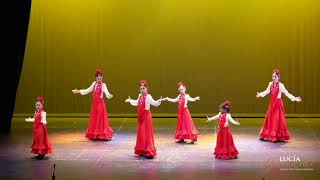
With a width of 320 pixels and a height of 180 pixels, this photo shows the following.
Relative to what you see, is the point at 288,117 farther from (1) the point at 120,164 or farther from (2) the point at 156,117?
(1) the point at 120,164

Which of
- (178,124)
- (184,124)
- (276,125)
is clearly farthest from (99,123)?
(276,125)

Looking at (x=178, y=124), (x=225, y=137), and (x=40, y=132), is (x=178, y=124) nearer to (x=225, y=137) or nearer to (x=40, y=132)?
(x=225, y=137)

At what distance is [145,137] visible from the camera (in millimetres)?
11297

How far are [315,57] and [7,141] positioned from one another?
7.12 meters

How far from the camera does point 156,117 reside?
53.5 ft

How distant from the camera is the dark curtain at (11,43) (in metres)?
13.0

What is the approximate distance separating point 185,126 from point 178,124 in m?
0.13

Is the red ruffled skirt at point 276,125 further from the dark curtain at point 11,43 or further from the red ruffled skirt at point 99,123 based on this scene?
the dark curtain at point 11,43

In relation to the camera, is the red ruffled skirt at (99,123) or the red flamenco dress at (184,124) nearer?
the red flamenco dress at (184,124)

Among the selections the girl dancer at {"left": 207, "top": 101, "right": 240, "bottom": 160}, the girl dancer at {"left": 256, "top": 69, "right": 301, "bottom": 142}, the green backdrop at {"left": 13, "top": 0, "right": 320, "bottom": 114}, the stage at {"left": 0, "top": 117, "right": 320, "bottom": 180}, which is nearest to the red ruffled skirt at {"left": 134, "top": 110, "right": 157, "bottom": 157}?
the stage at {"left": 0, "top": 117, "right": 320, "bottom": 180}

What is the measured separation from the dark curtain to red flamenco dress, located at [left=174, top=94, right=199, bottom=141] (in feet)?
10.3

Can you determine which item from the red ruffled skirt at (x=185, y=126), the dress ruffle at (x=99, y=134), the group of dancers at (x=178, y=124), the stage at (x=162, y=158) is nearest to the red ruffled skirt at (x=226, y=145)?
the group of dancers at (x=178, y=124)

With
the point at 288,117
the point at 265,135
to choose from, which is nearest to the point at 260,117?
the point at 288,117

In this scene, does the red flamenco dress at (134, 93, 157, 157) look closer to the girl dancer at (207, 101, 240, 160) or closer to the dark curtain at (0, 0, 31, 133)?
the girl dancer at (207, 101, 240, 160)
